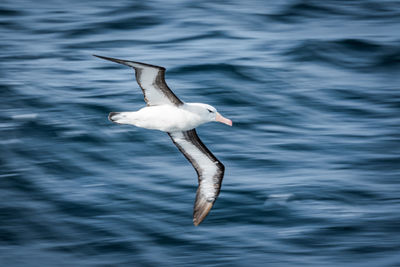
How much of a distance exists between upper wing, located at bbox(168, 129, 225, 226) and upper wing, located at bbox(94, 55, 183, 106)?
3.58ft

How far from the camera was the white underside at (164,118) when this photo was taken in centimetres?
962

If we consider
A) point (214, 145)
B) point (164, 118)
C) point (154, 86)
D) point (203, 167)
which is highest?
point (154, 86)

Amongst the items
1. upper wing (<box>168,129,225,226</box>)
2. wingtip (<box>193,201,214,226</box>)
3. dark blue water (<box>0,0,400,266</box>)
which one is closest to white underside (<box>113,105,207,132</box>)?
upper wing (<box>168,129,225,226</box>)

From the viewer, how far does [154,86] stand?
31.8ft

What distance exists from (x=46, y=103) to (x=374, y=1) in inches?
490

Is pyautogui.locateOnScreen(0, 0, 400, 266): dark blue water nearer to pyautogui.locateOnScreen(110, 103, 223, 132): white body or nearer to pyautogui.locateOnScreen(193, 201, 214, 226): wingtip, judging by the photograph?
pyautogui.locateOnScreen(193, 201, 214, 226): wingtip

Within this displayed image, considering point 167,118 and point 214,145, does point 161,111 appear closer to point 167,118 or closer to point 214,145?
point 167,118

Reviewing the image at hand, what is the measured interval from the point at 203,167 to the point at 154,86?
1.89 m

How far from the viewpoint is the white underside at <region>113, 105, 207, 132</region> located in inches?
379

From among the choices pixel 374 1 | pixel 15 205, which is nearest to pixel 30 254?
pixel 15 205

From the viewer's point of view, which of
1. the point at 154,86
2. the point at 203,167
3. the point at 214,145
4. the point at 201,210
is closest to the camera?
the point at 154,86

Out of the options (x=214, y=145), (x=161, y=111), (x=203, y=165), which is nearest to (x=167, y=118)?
(x=161, y=111)

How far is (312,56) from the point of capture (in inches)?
706

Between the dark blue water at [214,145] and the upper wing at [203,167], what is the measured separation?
0.70 meters
